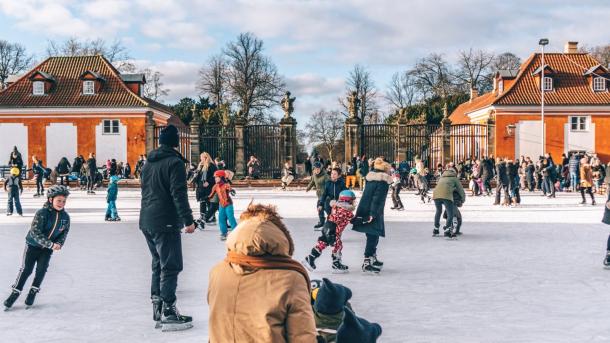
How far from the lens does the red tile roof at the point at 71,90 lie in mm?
42469

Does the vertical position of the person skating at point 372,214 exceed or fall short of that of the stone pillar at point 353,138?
it falls short

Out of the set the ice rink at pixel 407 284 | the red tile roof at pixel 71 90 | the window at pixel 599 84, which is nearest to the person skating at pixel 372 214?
the ice rink at pixel 407 284

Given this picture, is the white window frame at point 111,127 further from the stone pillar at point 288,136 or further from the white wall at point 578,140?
the white wall at point 578,140

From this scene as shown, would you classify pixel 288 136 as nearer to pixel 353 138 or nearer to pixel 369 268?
pixel 353 138

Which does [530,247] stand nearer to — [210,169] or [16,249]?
[210,169]

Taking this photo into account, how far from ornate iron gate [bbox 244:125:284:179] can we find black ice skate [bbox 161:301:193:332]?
1114 inches

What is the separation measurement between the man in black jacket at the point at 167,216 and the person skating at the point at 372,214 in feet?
10.8

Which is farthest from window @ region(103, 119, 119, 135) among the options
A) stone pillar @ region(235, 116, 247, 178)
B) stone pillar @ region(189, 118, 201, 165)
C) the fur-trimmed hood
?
the fur-trimmed hood

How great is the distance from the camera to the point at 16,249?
11484 millimetres

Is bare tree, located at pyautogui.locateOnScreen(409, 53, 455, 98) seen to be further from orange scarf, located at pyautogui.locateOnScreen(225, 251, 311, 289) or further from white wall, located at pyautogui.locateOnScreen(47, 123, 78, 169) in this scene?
orange scarf, located at pyautogui.locateOnScreen(225, 251, 311, 289)

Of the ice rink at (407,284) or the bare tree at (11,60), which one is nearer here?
the ice rink at (407,284)

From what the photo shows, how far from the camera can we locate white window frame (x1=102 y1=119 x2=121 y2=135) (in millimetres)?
42500

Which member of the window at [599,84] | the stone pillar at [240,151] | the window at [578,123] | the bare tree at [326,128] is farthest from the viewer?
the bare tree at [326,128]

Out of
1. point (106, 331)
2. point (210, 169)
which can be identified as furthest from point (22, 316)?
point (210, 169)
